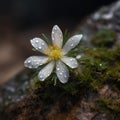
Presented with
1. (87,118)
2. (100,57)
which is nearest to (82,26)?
Answer: (100,57)

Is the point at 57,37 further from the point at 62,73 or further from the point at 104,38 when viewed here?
the point at 104,38

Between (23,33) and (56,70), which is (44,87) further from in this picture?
(23,33)

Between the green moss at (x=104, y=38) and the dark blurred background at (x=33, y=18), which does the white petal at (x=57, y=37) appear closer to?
the green moss at (x=104, y=38)

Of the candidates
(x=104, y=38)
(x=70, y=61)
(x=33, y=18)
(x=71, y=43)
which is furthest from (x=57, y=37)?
(x=33, y=18)

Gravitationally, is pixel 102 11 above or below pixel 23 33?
below

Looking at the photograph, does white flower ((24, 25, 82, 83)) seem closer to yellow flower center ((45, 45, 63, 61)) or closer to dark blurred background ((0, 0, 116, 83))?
yellow flower center ((45, 45, 63, 61))

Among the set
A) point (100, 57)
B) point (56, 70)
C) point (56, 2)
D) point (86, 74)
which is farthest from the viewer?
point (56, 2)

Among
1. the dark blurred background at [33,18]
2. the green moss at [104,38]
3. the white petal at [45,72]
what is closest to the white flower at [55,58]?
the white petal at [45,72]
